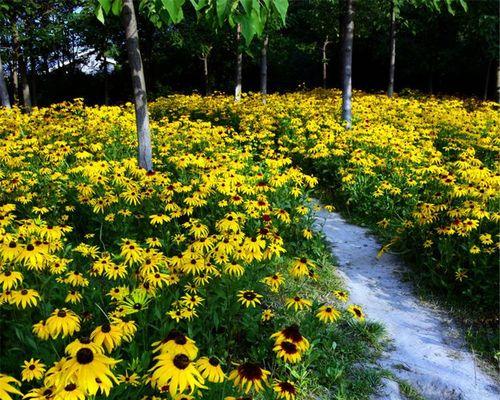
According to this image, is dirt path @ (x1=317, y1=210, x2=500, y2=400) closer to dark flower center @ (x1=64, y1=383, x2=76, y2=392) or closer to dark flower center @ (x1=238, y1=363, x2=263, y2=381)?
dark flower center @ (x1=238, y1=363, x2=263, y2=381)

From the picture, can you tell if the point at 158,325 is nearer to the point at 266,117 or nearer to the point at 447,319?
the point at 447,319

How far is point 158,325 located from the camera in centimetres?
374

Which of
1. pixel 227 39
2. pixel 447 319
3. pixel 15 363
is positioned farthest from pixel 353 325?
pixel 227 39

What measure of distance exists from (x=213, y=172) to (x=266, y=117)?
21.5ft

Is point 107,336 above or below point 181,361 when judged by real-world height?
below

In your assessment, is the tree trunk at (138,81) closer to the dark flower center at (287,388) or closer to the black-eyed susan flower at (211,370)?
the black-eyed susan flower at (211,370)

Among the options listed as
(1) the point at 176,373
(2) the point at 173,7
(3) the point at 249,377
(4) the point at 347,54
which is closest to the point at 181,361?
(1) the point at 176,373

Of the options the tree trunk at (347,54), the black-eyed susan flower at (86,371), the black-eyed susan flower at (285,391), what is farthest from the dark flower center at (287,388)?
the tree trunk at (347,54)

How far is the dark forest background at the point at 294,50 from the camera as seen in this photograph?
16344 mm

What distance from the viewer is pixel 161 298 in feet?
12.4

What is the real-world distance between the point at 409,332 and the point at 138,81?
5165mm

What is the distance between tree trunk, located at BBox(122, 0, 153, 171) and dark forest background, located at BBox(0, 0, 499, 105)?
495cm

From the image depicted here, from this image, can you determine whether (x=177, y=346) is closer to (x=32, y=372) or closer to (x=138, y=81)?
(x=32, y=372)

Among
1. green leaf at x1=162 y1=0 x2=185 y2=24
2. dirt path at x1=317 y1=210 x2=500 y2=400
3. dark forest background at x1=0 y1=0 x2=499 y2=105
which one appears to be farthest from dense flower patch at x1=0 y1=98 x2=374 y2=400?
dark forest background at x1=0 y1=0 x2=499 y2=105
